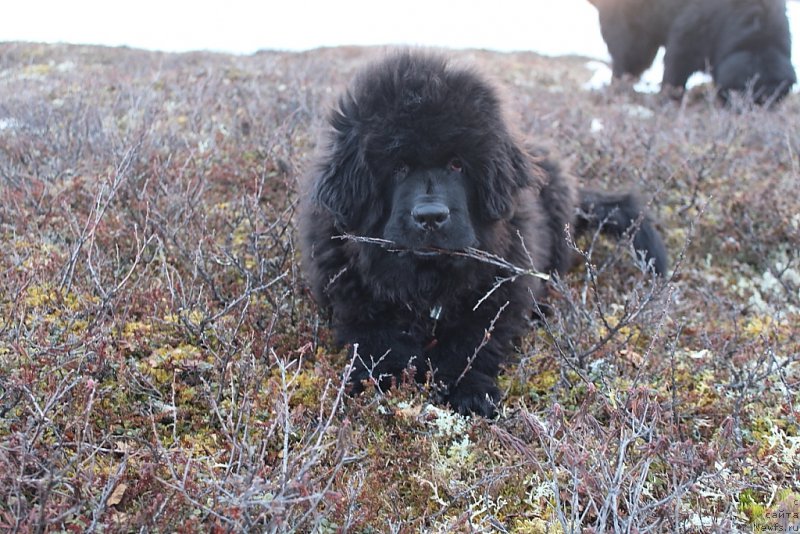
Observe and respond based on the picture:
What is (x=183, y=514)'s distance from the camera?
245 cm

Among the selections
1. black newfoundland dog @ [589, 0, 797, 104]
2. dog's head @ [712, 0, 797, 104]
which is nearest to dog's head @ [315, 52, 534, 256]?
black newfoundland dog @ [589, 0, 797, 104]

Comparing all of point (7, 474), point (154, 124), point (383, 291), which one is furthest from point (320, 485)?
point (154, 124)

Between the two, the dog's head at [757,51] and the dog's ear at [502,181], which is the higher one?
the dog's head at [757,51]

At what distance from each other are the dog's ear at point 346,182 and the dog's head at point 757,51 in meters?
7.55

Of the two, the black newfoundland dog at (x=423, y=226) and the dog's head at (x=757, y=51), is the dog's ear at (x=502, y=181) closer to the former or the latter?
the black newfoundland dog at (x=423, y=226)

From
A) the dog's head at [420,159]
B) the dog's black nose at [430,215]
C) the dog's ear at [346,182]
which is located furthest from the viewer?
the dog's ear at [346,182]

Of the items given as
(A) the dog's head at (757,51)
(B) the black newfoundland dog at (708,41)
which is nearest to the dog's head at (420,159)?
(B) the black newfoundland dog at (708,41)

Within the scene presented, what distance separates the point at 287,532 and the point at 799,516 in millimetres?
1821

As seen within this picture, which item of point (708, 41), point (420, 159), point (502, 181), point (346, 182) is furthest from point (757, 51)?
point (346, 182)

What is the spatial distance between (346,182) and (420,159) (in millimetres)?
406

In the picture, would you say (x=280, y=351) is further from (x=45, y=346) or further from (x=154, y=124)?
(x=154, y=124)

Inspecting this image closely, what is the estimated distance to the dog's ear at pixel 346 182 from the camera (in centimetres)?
368

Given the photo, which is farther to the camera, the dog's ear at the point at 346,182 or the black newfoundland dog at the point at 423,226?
the dog's ear at the point at 346,182

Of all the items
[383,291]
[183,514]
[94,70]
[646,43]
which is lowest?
[183,514]
